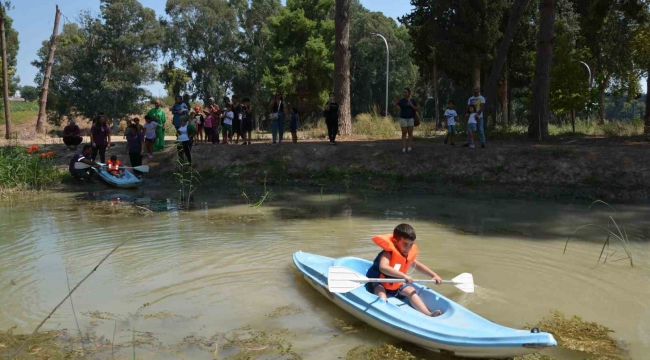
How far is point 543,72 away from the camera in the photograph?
17312 millimetres

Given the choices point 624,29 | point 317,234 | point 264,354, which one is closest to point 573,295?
point 264,354

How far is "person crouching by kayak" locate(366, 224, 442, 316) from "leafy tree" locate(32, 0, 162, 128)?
41728 mm

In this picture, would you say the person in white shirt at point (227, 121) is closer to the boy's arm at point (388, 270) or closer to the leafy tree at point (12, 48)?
the boy's arm at point (388, 270)

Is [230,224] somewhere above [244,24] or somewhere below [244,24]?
below

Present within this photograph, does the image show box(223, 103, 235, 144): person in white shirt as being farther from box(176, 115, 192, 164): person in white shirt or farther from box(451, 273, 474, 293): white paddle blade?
box(451, 273, 474, 293): white paddle blade

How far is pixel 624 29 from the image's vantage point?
30.3m

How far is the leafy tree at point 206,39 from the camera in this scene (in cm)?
5097

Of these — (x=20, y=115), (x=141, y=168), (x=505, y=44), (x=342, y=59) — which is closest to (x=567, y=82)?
(x=505, y=44)

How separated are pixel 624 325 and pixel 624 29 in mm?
29285

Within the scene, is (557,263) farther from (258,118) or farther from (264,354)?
(258,118)

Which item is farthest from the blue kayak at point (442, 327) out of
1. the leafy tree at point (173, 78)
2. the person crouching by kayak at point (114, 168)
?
the leafy tree at point (173, 78)

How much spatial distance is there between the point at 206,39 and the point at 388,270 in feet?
161

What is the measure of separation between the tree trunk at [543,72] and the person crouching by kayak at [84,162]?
42.7ft

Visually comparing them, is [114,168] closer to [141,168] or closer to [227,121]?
[141,168]
